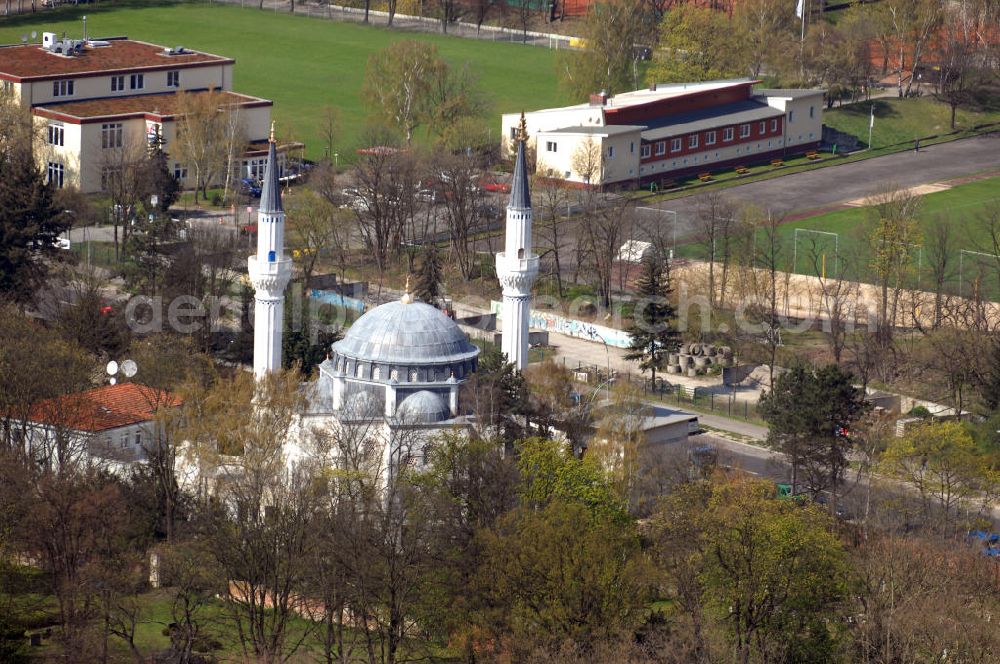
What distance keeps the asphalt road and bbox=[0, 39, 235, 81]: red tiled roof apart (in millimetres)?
31146

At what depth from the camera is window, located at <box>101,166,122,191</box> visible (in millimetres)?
128025

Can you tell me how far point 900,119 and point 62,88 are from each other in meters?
56.0

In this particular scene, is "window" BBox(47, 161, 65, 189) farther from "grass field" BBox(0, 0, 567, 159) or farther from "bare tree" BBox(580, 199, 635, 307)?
"bare tree" BBox(580, 199, 635, 307)

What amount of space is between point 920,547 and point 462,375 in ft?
61.3

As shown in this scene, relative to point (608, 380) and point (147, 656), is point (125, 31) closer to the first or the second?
point (608, 380)

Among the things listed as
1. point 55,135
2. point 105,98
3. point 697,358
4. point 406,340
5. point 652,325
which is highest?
point 105,98

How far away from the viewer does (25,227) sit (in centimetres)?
11206

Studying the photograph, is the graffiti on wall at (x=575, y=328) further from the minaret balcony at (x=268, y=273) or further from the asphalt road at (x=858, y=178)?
the minaret balcony at (x=268, y=273)

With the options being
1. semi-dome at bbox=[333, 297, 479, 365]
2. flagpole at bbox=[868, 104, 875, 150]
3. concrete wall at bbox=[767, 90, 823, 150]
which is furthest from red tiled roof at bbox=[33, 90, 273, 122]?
semi-dome at bbox=[333, 297, 479, 365]

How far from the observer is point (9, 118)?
5226 inches

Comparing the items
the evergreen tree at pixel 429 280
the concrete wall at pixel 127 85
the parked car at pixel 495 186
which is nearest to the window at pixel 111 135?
the concrete wall at pixel 127 85

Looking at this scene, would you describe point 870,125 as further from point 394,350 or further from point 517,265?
point 394,350

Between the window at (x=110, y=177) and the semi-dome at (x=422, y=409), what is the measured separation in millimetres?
44020

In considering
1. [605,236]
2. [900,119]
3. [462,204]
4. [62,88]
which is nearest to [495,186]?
[462,204]
